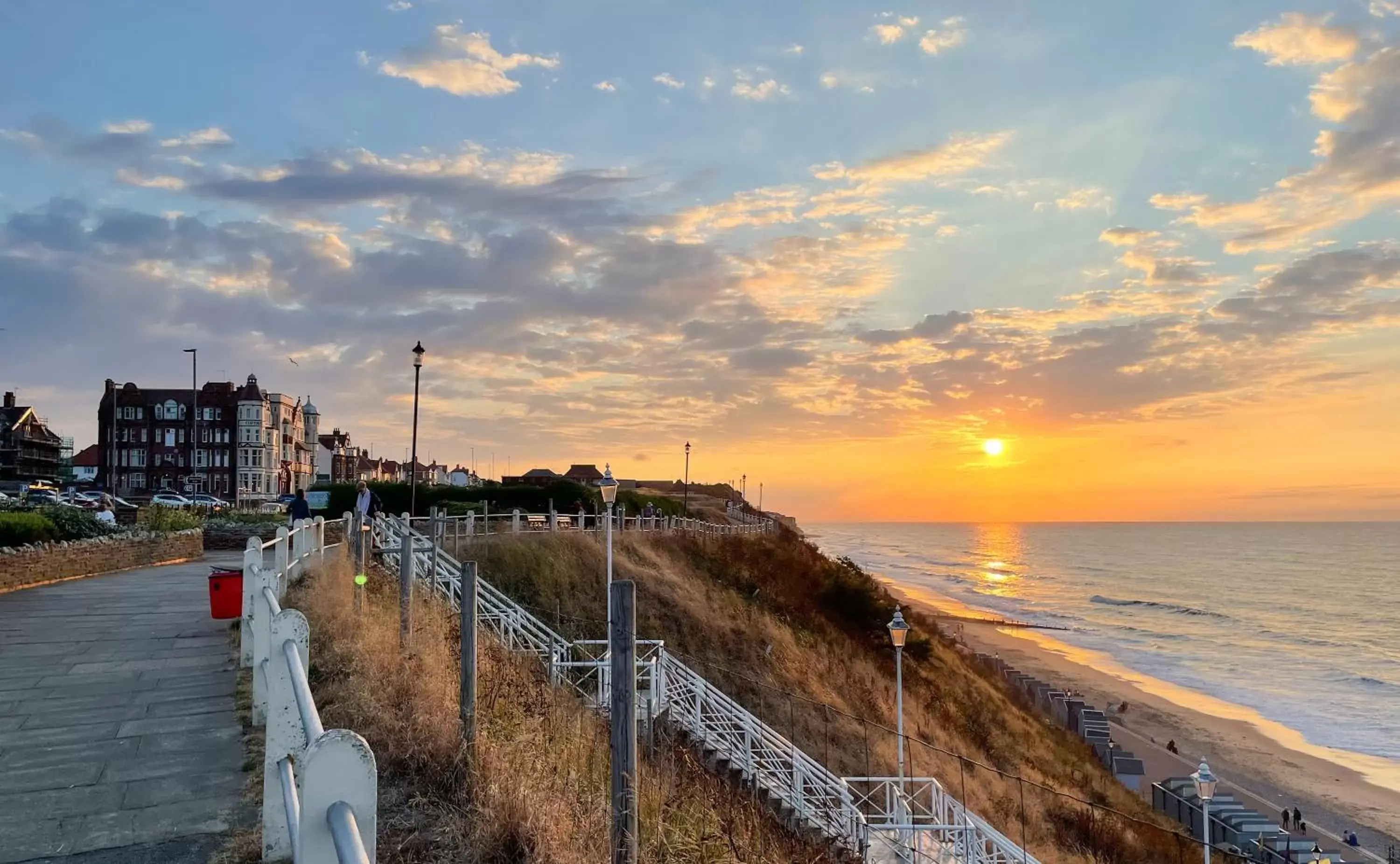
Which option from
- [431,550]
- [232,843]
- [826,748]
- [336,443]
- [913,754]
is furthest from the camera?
[336,443]

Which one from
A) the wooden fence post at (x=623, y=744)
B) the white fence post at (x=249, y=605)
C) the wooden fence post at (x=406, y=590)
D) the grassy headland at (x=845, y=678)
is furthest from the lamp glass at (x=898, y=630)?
the wooden fence post at (x=623, y=744)

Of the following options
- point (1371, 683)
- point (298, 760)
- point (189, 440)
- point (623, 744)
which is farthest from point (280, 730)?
point (189, 440)

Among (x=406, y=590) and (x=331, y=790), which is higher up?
(x=331, y=790)

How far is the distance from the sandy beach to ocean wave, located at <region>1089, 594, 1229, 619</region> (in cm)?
2277

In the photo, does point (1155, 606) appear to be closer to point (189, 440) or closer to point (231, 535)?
point (231, 535)

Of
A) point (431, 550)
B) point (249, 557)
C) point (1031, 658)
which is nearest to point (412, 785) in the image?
point (249, 557)

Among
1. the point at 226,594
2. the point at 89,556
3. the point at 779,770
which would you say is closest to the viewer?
the point at 226,594

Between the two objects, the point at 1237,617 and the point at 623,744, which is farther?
the point at 1237,617

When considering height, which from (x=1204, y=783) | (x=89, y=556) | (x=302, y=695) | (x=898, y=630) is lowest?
(x=1204, y=783)

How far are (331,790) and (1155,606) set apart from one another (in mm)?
82183

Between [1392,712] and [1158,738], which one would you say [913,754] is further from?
[1392,712]

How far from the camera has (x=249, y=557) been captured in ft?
33.1

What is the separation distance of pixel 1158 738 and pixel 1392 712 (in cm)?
1225

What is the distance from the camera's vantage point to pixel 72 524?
2186cm
